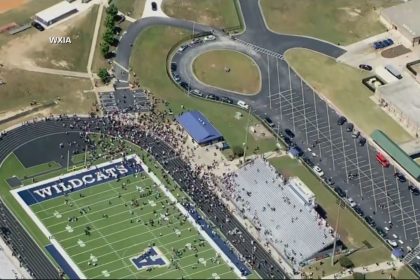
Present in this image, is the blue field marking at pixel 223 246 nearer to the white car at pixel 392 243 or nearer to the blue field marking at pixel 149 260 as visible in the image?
the blue field marking at pixel 149 260

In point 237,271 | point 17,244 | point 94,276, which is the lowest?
point 237,271

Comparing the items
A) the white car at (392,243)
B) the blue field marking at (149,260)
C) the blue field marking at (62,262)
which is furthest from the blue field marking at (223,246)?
the white car at (392,243)

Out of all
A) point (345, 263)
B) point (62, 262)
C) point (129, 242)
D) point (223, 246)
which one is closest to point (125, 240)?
point (129, 242)

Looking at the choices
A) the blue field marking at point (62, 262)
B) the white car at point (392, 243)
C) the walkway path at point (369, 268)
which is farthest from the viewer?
the white car at point (392, 243)

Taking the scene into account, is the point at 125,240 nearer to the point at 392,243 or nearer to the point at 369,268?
the point at 369,268

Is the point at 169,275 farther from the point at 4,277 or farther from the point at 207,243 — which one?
the point at 4,277

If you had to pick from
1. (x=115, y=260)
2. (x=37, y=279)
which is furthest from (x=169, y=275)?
(x=37, y=279)

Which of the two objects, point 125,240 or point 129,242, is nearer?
point 129,242
